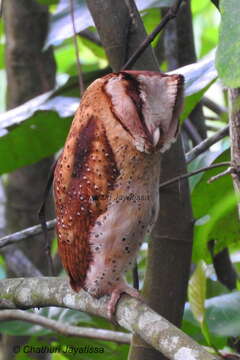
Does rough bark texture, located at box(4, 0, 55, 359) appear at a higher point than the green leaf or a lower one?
lower

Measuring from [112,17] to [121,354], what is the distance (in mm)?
764

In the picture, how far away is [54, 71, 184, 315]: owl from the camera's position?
110cm

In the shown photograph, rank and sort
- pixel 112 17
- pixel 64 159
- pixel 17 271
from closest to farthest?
pixel 64 159, pixel 112 17, pixel 17 271

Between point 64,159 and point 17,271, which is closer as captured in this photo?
point 64,159

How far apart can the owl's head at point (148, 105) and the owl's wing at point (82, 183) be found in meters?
0.07

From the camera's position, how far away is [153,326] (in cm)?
98

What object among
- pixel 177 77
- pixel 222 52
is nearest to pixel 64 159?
pixel 177 77

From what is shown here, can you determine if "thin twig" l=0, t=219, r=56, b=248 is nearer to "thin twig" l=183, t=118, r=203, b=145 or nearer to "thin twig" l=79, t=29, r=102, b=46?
"thin twig" l=183, t=118, r=203, b=145

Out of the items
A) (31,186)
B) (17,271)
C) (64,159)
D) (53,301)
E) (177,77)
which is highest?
(177,77)

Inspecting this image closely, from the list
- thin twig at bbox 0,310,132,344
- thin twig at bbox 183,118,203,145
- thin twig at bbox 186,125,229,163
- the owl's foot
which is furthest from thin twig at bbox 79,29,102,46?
thin twig at bbox 0,310,132,344

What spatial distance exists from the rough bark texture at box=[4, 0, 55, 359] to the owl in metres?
1.26

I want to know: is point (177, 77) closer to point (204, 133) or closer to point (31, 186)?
point (204, 133)

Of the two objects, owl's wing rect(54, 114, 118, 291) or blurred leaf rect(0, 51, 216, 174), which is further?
blurred leaf rect(0, 51, 216, 174)

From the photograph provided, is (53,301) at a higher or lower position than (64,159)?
lower
